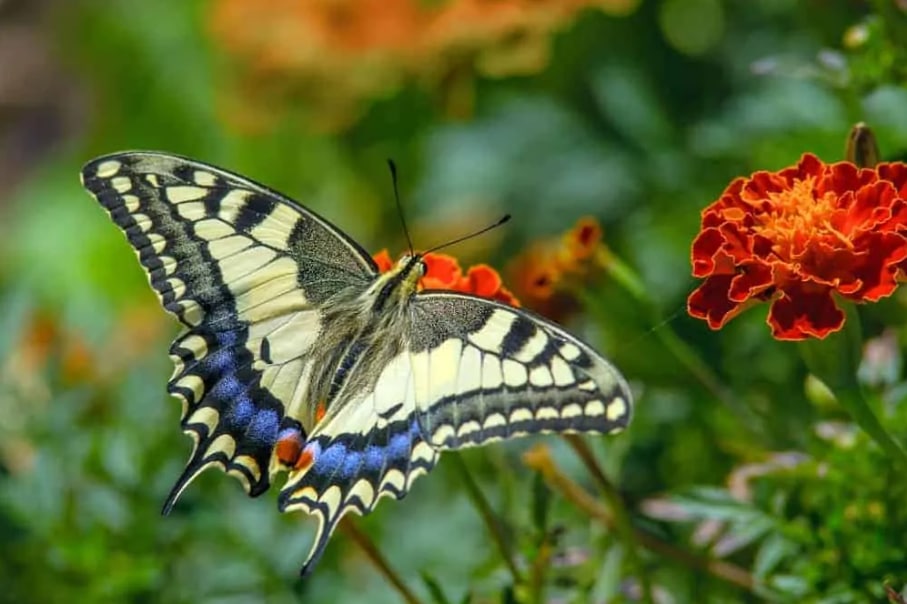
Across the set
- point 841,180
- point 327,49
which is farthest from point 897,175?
point 327,49

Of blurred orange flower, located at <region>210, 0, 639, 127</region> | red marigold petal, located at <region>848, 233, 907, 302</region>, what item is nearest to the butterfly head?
red marigold petal, located at <region>848, 233, 907, 302</region>

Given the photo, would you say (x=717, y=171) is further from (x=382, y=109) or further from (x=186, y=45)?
(x=186, y=45)

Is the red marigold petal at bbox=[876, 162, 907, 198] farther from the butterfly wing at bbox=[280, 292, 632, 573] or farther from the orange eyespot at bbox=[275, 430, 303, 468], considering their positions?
the orange eyespot at bbox=[275, 430, 303, 468]

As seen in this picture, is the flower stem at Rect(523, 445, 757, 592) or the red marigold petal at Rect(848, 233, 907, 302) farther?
the flower stem at Rect(523, 445, 757, 592)

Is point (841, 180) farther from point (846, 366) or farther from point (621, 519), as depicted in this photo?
point (621, 519)

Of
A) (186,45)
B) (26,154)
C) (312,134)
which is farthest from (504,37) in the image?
(26,154)
